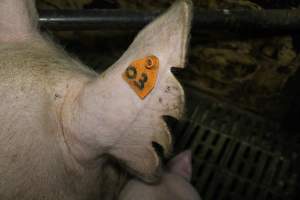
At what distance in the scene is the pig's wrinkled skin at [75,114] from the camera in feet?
2.42

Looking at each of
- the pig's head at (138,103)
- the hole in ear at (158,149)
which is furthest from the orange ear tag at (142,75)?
the hole in ear at (158,149)

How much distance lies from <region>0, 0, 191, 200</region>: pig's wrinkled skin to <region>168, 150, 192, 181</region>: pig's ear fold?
1.43 ft

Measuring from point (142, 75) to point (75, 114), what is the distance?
218 millimetres

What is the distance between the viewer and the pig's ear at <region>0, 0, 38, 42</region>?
106 cm

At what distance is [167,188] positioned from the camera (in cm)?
123

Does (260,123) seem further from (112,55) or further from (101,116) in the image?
(101,116)

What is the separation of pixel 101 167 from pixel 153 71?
17.4 inches

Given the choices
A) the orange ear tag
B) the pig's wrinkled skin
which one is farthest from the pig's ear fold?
the orange ear tag

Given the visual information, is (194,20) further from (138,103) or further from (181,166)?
(138,103)

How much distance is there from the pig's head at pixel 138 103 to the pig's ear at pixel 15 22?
12.7 inches

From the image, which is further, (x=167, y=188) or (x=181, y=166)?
(x=181, y=166)

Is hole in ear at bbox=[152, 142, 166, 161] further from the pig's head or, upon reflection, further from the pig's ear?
the pig's ear

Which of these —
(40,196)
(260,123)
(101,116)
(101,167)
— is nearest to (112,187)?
(101,167)

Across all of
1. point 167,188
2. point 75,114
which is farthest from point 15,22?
point 167,188
